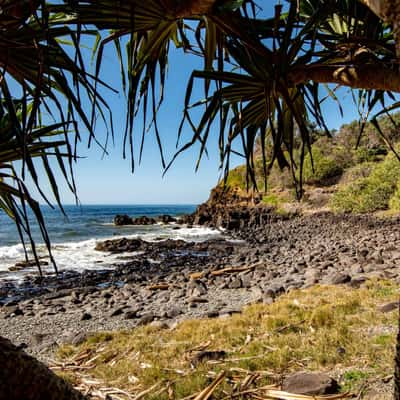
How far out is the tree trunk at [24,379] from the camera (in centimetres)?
74

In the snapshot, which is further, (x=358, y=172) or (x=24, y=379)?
(x=358, y=172)

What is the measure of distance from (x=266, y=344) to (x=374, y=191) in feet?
57.7

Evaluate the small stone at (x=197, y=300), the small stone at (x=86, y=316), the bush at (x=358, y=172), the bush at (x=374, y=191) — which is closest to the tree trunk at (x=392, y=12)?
the small stone at (x=197, y=300)

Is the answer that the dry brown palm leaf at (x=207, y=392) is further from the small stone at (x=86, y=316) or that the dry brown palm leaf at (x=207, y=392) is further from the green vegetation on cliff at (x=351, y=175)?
the green vegetation on cliff at (x=351, y=175)

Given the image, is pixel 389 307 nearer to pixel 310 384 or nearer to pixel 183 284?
pixel 310 384

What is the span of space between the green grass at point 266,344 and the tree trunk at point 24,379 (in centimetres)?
217

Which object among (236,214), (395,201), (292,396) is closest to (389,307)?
(292,396)

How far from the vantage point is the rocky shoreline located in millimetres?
6188

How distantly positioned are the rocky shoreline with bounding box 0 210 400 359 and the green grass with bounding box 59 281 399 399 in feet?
2.96

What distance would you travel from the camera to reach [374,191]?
61.0 feet

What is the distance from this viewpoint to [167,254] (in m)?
15.6

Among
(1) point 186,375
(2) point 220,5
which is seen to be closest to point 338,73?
(2) point 220,5

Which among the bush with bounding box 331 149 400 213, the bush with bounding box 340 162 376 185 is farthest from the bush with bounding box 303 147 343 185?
the bush with bounding box 331 149 400 213

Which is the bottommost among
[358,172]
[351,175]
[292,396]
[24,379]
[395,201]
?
[292,396]
